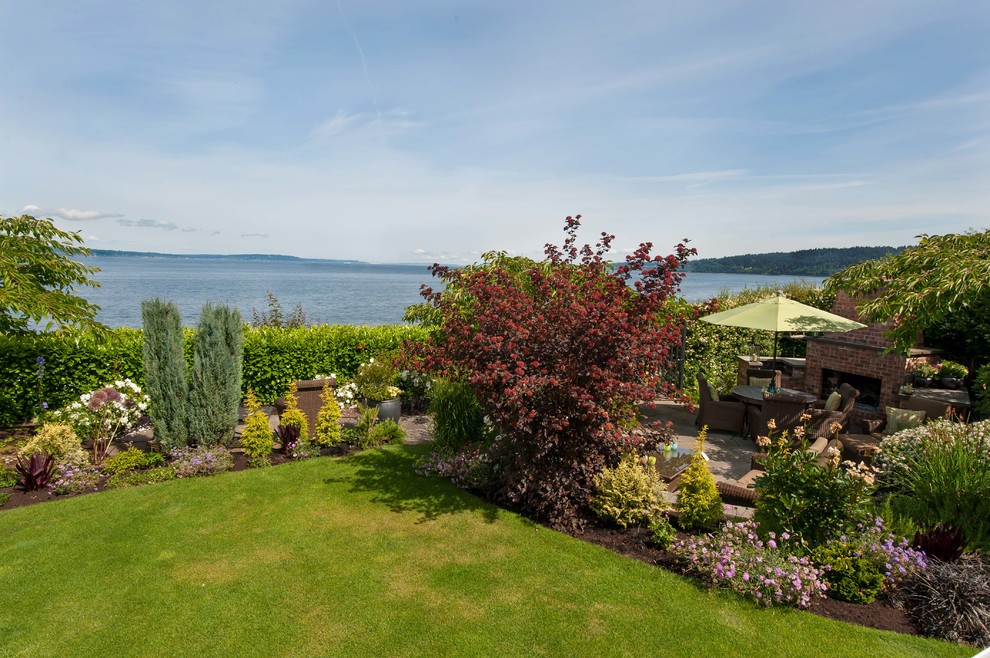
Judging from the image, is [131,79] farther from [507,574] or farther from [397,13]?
[507,574]

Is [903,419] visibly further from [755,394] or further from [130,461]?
[130,461]

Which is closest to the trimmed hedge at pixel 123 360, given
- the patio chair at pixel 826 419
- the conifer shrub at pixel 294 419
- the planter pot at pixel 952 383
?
the conifer shrub at pixel 294 419

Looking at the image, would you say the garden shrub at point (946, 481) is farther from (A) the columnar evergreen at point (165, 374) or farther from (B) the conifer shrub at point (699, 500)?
(A) the columnar evergreen at point (165, 374)

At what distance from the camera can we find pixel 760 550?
15.6ft

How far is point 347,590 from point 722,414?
7.72 metres

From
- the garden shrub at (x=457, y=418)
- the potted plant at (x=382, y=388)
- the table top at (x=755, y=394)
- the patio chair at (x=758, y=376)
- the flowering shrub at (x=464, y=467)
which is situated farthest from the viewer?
the patio chair at (x=758, y=376)

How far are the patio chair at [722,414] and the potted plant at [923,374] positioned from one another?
497cm

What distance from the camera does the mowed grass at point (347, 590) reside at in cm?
402

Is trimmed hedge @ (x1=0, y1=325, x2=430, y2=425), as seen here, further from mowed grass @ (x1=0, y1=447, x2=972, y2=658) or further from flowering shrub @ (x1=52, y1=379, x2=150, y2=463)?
mowed grass @ (x1=0, y1=447, x2=972, y2=658)

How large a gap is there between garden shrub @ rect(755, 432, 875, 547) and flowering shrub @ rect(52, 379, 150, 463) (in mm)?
9153

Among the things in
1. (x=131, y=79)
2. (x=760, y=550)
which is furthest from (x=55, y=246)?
(x=760, y=550)

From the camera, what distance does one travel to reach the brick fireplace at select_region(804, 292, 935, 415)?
10844 millimetres

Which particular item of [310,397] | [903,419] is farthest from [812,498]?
[310,397]

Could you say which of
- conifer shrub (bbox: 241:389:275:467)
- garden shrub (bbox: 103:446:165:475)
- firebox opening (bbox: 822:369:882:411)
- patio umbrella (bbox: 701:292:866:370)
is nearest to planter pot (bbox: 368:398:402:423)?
conifer shrub (bbox: 241:389:275:467)
